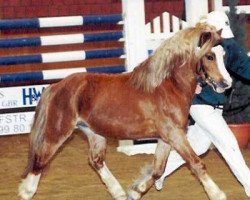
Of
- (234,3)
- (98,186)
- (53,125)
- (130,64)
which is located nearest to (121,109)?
(53,125)

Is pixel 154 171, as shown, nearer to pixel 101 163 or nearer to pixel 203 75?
pixel 101 163

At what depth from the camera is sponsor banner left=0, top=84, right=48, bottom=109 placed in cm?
873

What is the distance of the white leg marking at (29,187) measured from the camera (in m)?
5.63

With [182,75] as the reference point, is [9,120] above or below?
below

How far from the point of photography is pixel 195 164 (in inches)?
206

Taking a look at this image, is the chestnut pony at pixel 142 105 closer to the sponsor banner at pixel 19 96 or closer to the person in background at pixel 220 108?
the person in background at pixel 220 108

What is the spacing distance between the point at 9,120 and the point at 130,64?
65.2 inches

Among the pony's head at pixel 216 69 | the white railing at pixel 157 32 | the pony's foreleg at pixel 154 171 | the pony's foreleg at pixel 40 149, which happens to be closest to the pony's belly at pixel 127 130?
the pony's foreleg at pixel 154 171

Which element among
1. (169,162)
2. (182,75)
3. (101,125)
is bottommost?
(169,162)

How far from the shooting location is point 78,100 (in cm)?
564

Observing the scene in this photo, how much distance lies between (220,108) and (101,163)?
1.08 meters

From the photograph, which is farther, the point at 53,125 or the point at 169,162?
the point at 169,162

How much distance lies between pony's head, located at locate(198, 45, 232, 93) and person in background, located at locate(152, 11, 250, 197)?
0.24 meters

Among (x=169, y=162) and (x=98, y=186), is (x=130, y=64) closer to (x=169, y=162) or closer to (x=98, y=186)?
(x=98, y=186)
